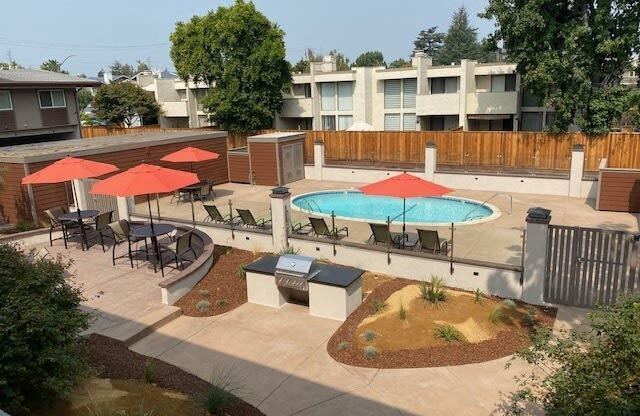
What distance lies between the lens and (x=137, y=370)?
824 cm

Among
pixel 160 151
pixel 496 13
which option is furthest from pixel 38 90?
pixel 496 13

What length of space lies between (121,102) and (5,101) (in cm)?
1677

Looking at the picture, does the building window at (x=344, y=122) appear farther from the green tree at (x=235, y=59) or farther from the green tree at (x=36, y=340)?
the green tree at (x=36, y=340)

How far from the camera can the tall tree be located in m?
119

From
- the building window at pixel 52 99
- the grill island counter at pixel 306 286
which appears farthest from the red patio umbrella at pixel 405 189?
the building window at pixel 52 99

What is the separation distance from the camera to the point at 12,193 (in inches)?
740

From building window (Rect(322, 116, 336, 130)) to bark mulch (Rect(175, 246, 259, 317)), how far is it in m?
29.6

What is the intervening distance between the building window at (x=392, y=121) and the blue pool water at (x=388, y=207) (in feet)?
57.5

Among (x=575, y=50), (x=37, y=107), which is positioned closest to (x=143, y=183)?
(x=575, y=50)

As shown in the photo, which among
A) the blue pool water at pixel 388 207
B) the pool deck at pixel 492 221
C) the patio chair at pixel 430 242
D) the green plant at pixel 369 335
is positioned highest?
the patio chair at pixel 430 242

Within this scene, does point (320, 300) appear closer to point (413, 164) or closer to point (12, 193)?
point (12, 193)

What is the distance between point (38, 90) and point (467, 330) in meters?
35.7

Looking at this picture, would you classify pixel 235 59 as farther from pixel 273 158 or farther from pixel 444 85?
pixel 444 85

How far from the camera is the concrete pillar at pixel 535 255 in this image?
35.4 feet
